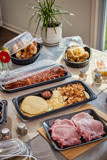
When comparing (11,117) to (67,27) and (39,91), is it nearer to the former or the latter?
(39,91)

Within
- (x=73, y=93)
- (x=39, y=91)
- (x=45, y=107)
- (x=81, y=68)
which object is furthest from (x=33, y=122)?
(x=81, y=68)

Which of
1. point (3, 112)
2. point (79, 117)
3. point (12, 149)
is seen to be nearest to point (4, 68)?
point (3, 112)

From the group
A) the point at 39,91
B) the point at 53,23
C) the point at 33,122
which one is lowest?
the point at 33,122

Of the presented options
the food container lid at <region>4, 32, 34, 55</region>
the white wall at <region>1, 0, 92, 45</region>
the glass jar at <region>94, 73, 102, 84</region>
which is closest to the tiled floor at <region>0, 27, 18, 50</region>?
the white wall at <region>1, 0, 92, 45</region>

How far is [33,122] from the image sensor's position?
1.53 meters

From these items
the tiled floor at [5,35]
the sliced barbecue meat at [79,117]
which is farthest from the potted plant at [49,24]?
the tiled floor at [5,35]

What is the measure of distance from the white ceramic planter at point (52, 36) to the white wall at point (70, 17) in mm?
1111

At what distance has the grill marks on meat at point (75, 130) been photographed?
1297 millimetres

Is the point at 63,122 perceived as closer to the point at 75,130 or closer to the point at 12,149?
the point at 75,130

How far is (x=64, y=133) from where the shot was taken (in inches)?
52.8

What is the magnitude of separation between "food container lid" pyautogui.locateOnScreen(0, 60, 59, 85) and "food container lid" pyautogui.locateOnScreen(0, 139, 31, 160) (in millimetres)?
734

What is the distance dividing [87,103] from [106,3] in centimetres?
210

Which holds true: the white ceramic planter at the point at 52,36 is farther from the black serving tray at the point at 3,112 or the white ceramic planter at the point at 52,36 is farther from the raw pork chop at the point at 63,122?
the raw pork chop at the point at 63,122

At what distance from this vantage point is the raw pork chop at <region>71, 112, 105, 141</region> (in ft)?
4.33
